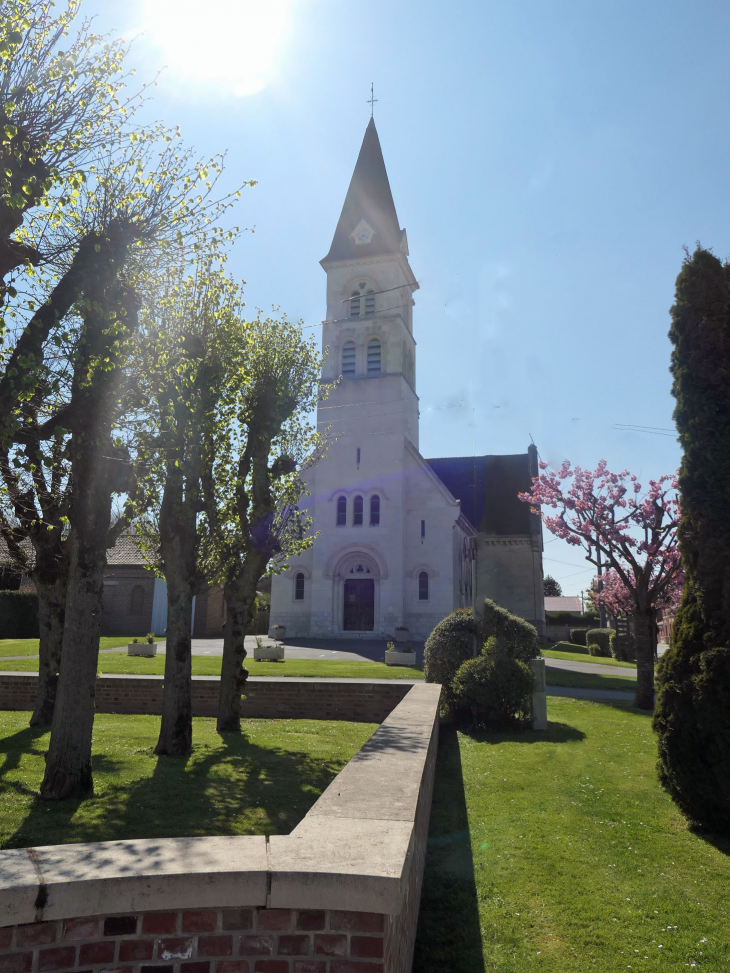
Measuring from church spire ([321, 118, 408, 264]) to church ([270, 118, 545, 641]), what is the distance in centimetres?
7

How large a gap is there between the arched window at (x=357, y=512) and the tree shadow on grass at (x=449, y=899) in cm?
2927

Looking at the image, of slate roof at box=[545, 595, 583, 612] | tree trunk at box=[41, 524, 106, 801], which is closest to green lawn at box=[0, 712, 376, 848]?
tree trunk at box=[41, 524, 106, 801]

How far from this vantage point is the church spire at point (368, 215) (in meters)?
41.2

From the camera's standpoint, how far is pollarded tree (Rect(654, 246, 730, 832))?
6289 millimetres

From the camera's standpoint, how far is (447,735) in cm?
1192

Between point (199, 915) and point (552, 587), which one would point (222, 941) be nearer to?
point (199, 915)

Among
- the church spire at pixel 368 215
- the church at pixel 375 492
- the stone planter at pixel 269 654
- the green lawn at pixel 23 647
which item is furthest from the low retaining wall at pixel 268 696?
the church spire at pixel 368 215

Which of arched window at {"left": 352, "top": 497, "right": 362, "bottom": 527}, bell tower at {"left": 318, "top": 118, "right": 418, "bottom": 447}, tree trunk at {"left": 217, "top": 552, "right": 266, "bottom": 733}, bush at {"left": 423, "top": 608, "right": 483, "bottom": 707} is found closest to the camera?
tree trunk at {"left": 217, "top": 552, "right": 266, "bottom": 733}

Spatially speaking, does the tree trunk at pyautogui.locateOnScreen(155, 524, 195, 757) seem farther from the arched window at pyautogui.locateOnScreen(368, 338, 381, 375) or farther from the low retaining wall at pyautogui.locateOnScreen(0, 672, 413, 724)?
the arched window at pyautogui.locateOnScreen(368, 338, 381, 375)

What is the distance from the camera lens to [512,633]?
41.7ft

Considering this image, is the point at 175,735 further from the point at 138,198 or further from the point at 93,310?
the point at 138,198

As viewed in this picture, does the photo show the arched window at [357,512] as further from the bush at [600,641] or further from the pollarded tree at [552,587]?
the pollarded tree at [552,587]

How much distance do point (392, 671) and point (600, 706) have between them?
289 inches

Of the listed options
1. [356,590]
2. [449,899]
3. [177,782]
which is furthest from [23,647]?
[449,899]
